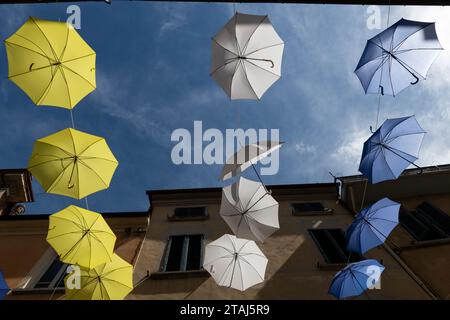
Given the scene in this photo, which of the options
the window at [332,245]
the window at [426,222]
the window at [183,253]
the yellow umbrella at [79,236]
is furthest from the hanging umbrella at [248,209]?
the window at [426,222]

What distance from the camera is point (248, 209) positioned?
852 cm

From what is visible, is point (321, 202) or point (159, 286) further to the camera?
point (321, 202)

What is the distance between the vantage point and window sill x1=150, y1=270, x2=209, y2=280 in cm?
884

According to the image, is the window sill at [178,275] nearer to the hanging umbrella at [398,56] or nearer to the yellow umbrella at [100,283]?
the yellow umbrella at [100,283]

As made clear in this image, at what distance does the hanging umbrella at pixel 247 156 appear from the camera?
6.92m

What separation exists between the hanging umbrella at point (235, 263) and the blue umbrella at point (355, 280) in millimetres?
1994

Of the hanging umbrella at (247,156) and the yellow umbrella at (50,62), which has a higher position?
the yellow umbrella at (50,62)

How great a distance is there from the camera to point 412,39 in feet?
→ 23.5

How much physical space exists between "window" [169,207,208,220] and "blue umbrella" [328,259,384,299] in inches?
236

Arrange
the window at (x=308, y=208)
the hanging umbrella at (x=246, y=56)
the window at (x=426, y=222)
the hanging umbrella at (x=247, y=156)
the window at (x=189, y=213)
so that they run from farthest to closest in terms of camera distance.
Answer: the window at (x=308, y=208) < the window at (x=189, y=213) < the window at (x=426, y=222) < the hanging umbrella at (x=247, y=156) < the hanging umbrella at (x=246, y=56)
